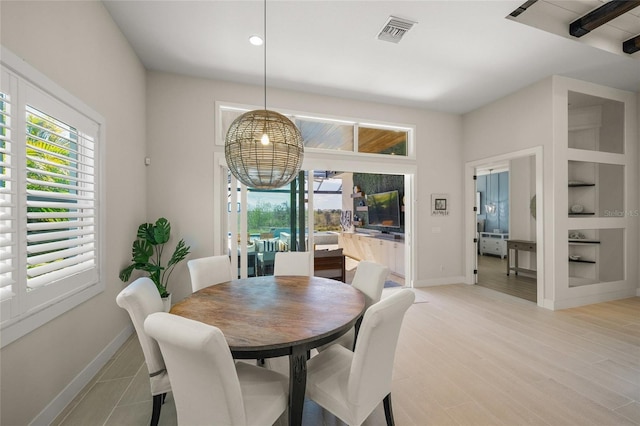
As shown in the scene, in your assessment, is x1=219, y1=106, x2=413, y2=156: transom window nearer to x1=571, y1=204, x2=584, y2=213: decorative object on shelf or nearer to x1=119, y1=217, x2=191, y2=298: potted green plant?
x1=119, y1=217, x2=191, y2=298: potted green plant

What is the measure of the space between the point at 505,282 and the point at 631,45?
3980 mm

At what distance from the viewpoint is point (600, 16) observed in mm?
2586

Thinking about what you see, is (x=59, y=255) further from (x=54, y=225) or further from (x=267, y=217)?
(x=267, y=217)

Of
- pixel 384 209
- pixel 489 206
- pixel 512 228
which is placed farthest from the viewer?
pixel 489 206

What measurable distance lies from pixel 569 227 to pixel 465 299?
1788 millimetres

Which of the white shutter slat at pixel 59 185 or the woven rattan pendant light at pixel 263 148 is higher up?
the woven rattan pendant light at pixel 263 148

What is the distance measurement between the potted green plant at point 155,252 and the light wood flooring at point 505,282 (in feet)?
17.3

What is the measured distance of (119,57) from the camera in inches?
111

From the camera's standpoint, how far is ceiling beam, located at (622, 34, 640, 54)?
3.06 m

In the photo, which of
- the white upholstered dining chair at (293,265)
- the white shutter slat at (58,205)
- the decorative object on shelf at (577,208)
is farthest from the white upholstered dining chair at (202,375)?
the decorative object on shelf at (577,208)

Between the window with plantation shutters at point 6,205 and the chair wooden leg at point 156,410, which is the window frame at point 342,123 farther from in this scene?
the chair wooden leg at point 156,410

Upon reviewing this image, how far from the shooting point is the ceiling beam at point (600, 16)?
93.4 inches

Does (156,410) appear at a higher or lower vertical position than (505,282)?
higher

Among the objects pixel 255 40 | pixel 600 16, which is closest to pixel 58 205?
pixel 255 40
